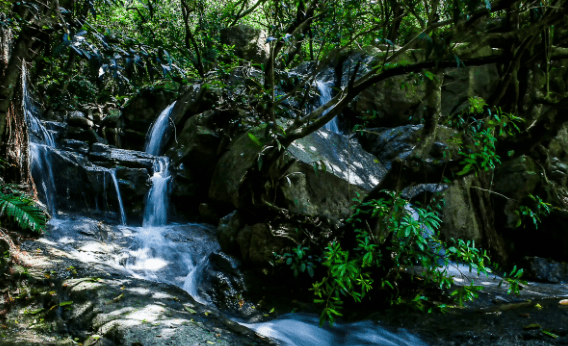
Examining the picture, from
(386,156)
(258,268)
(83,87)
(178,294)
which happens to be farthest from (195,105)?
(178,294)

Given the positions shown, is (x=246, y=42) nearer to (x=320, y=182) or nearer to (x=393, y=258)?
(x=320, y=182)

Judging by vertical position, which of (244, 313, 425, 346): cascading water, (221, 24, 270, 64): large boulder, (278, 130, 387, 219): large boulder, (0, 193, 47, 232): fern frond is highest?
(221, 24, 270, 64): large boulder

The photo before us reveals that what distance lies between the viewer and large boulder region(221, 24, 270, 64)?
12.7 meters

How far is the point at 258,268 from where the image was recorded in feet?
16.8

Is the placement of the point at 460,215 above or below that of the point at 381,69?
below

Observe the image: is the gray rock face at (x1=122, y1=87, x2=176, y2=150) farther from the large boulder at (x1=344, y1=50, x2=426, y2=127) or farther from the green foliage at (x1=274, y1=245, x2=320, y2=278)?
the green foliage at (x1=274, y1=245, x2=320, y2=278)

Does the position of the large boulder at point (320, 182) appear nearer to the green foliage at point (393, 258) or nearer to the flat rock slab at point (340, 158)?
the flat rock slab at point (340, 158)

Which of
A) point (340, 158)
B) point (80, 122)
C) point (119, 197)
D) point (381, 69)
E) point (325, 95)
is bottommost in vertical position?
point (119, 197)

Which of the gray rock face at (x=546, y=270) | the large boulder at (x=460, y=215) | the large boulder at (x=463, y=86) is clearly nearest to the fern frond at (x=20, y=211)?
the large boulder at (x=460, y=215)

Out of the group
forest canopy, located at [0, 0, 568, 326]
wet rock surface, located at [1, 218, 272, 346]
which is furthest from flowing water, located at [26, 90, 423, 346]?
wet rock surface, located at [1, 218, 272, 346]

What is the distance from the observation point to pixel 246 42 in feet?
42.7

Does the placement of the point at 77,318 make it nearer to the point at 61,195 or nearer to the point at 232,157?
the point at 232,157

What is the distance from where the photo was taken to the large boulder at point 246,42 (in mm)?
12688

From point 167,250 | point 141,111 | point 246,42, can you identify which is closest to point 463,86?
point 167,250
